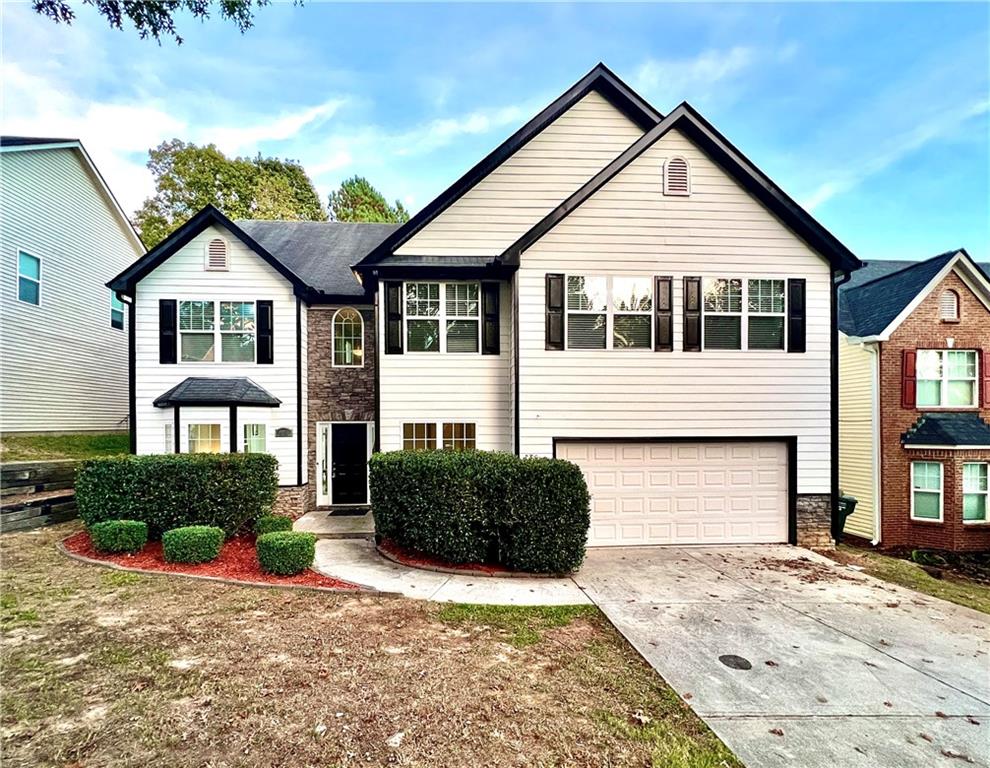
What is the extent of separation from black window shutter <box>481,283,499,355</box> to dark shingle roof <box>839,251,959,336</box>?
11.3 meters

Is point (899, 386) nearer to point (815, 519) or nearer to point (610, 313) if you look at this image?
point (815, 519)

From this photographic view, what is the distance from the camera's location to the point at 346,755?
292 cm

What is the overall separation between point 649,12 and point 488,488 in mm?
12444

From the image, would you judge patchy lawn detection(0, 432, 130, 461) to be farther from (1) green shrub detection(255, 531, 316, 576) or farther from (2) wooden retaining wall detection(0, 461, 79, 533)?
(1) green shrub detection(255, 531, 316, 576)

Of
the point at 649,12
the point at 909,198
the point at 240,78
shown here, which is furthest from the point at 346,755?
the point at 909,198

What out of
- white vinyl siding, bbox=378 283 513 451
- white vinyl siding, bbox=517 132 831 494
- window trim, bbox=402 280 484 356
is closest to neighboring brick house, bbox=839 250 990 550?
white vinyl siding, bbox=517 132 831 494

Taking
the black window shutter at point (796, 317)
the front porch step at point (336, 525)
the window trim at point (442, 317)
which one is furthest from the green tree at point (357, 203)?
the black window shutter at point (796, 317)

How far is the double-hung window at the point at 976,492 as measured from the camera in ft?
39.0

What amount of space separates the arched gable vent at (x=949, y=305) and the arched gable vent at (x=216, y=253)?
19502mm

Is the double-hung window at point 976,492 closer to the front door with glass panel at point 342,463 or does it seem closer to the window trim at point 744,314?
the window trim at point 744,314

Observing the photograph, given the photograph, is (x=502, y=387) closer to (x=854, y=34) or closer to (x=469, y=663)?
(x=469, y=663)

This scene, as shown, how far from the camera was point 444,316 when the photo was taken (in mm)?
9344

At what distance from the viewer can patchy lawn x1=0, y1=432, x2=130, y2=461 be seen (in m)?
10.7

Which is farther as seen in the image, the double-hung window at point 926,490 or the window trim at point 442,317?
the double-hung window at point 926,490
